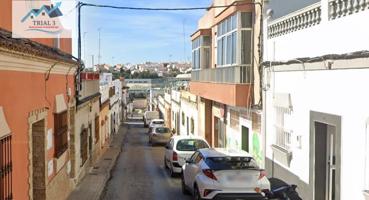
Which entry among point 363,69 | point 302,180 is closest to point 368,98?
point 363,69

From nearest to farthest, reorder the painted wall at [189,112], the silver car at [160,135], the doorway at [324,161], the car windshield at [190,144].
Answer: the doorway at [324,161] → the car windshield at [190,144] → the painted wall at [189,112] → the silver car at [160,135]

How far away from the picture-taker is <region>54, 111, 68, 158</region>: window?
13.8 m

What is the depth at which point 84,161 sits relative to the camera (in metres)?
21.2

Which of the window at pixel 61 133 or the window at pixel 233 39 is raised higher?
the window at pixel 233 39

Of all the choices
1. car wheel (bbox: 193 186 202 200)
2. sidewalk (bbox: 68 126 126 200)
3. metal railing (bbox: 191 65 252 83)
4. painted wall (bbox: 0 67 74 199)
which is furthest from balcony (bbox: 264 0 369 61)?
sidewalk (bbox: 68 126 126 200)

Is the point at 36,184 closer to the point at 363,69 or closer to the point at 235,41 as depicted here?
the point at 363,69

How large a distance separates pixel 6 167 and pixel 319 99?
650 centimetres

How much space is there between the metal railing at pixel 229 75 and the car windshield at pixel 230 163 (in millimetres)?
5104

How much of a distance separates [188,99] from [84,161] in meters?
17.0

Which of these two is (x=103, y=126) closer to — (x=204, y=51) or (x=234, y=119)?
(x=204, y=51)

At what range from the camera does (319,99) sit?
11.4 metres

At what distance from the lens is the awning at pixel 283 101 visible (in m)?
13.3

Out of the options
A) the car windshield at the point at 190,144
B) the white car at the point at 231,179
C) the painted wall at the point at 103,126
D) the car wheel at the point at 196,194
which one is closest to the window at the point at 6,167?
the white car at the point at 231,179

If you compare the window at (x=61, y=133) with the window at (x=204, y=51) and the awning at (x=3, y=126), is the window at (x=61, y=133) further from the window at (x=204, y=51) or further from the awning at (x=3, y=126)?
the window at (x=204, y=51)
